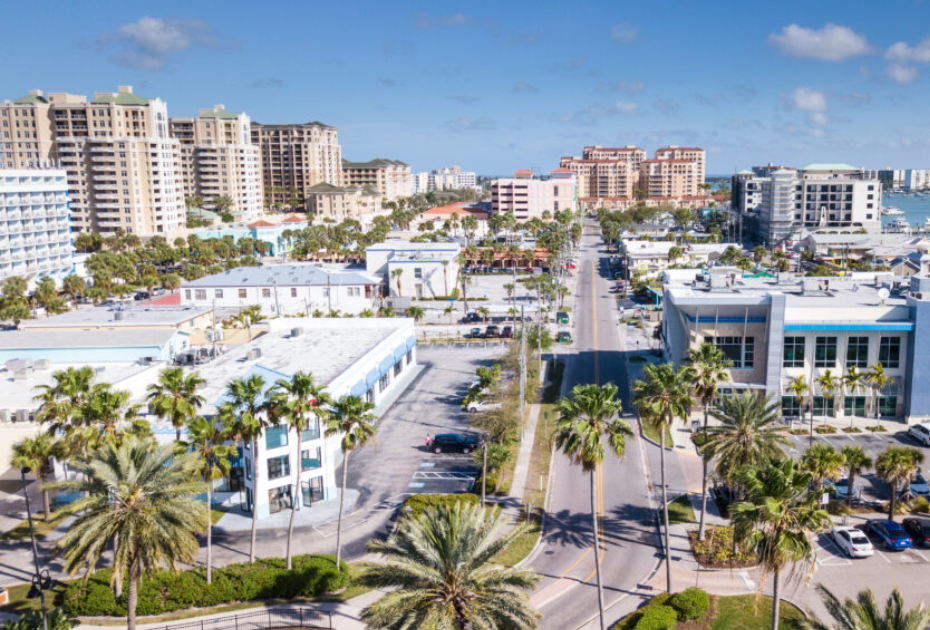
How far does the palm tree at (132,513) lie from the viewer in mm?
27016

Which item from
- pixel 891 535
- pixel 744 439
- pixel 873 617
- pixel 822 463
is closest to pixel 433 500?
pixel 744 439

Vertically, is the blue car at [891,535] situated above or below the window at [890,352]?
below

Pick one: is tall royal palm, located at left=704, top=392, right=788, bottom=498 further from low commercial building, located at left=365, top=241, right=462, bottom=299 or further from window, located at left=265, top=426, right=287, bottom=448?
low commercial building, located at left=365, top=241, right=462, bottom=299

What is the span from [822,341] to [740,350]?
573cm

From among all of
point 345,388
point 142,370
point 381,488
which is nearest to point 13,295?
point 142,370

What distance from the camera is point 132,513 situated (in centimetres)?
2736

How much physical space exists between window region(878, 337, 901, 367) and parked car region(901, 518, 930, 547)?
1889 cm

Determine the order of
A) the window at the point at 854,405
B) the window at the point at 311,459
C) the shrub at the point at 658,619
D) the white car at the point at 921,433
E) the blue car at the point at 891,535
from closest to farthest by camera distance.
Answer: the shrub at the point at 658,619, the blue car at the point at 891,535, the window at the point at 311,459, the white car at the point at 921,433, the window at the point at 854,405

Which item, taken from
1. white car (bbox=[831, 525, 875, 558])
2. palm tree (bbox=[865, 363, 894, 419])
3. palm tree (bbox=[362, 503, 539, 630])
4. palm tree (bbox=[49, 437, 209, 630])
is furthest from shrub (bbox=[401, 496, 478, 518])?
palm tree (bbox=[865, 363, 894, 419])

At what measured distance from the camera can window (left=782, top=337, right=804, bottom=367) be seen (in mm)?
56438

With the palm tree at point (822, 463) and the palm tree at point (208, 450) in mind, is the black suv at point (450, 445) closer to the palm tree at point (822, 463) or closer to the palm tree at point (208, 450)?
the palm tree at point (208, 450)

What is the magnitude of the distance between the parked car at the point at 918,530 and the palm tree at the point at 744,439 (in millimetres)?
9154

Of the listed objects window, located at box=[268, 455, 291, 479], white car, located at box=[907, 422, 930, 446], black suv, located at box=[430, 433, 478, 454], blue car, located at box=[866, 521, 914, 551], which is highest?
window, located at box=[268, 455, 291, 479]

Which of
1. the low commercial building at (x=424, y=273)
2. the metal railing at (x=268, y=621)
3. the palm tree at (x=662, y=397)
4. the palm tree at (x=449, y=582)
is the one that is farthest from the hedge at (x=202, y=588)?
the low commercial building at (x=424, y=273)
